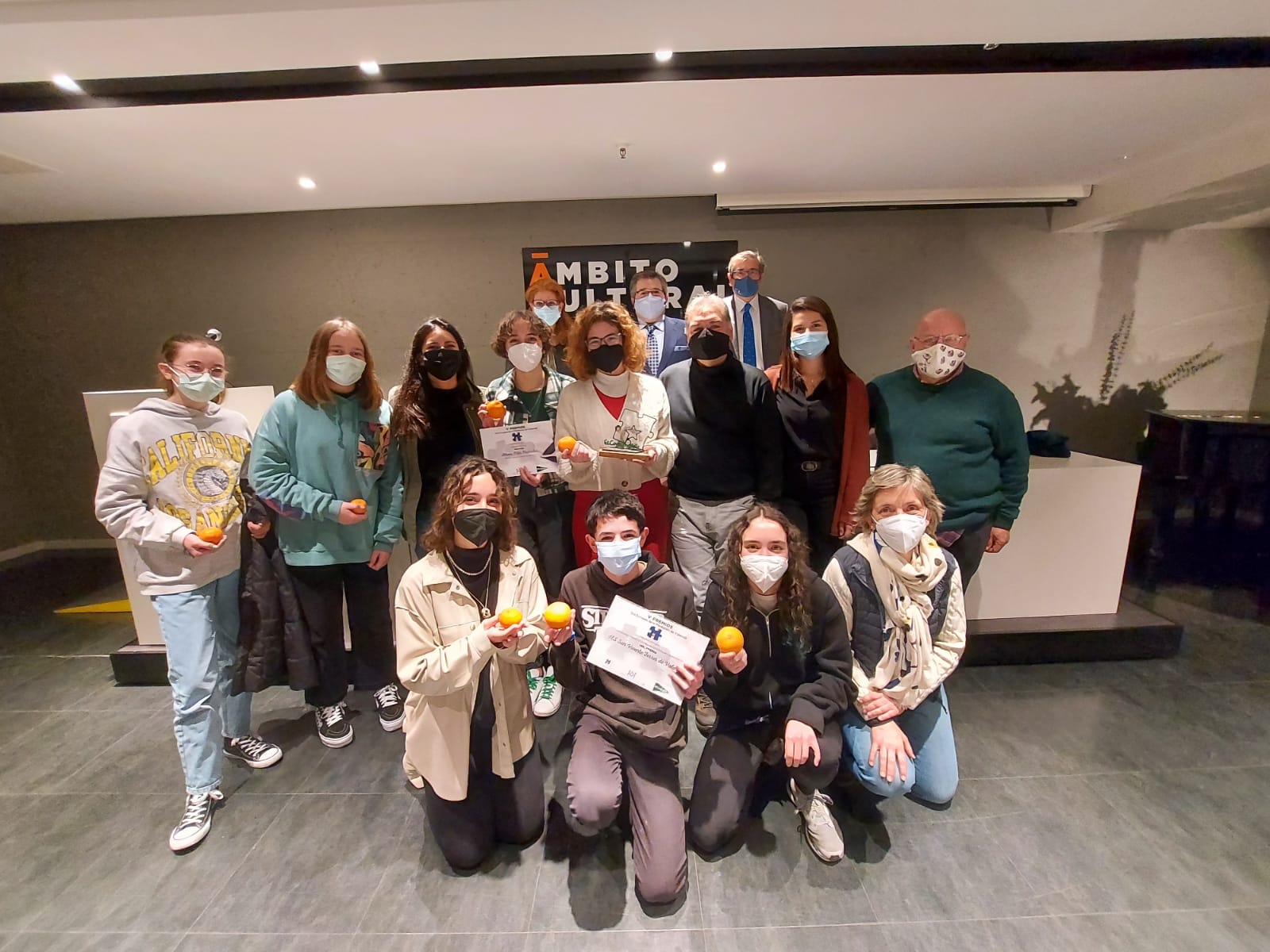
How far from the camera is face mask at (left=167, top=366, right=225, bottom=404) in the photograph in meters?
2.12

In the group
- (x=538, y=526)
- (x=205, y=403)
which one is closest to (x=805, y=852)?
(x=538, y=526)

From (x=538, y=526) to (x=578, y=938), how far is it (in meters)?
1.55

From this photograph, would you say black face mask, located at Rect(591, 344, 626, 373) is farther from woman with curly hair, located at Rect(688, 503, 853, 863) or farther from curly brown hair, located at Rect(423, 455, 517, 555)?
woman with curly hair, located at Rect(688, 503, 853, 863)

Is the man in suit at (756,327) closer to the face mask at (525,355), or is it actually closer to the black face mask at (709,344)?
the black face mask at (709,344)

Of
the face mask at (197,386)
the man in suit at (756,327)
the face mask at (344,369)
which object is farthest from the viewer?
the man in suit at (756,327)

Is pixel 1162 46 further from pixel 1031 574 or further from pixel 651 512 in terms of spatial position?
pixel 651 512

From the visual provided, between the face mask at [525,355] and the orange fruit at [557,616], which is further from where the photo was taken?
the face mask at [525,355]

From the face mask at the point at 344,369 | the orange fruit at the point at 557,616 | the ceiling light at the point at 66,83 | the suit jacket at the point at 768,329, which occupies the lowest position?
the orange fruit at the point at 557,616

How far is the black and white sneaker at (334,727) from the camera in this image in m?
2.60

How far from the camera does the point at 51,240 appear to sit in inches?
189

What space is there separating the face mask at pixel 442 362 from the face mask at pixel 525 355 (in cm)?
23

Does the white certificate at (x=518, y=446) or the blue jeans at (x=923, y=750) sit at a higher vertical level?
the white certificate at (x=518, y=446)

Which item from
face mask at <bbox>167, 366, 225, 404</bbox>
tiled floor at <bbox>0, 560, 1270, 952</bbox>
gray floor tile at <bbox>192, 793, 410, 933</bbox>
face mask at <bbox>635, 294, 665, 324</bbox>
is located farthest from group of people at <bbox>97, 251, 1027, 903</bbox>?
face mask at <bbox>635, 294, 665, 324</bbox>

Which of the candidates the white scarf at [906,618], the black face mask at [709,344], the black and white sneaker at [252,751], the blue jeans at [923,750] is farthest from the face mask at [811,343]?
the black and white sneaker at [252,751]
